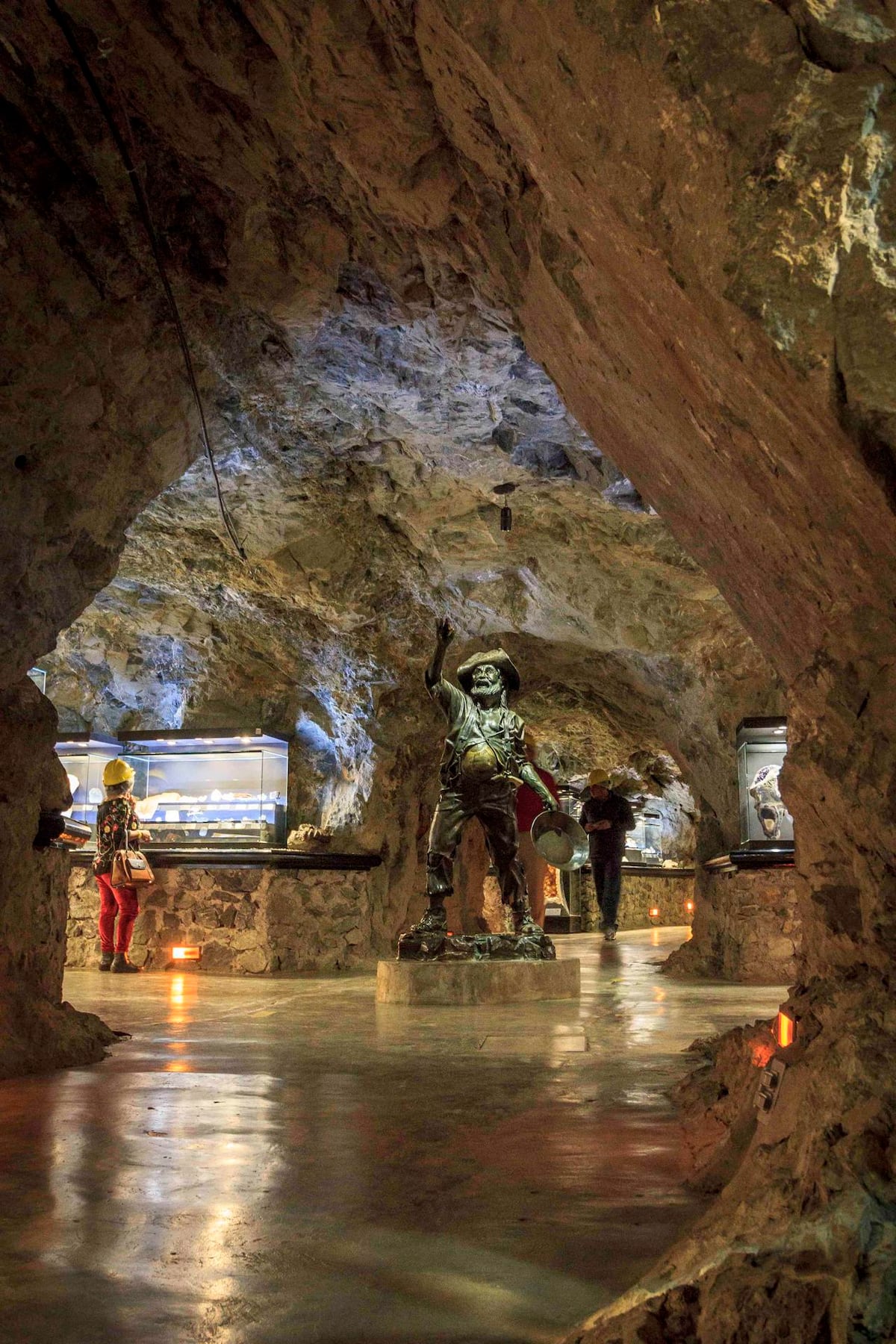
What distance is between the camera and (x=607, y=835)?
12797 mm

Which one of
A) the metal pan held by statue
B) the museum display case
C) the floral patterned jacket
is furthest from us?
the museum display case

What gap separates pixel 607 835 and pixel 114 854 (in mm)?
6125

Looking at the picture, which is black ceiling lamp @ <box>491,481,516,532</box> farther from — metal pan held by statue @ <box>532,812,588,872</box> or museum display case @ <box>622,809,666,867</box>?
museum display case @ <box>622,809,666,867</box>

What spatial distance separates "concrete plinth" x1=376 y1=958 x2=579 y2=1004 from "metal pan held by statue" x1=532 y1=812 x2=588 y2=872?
2.32 ft

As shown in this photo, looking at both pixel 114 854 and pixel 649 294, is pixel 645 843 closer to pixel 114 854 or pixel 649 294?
pixel 114 854

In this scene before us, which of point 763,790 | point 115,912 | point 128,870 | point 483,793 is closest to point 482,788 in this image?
point 483,793

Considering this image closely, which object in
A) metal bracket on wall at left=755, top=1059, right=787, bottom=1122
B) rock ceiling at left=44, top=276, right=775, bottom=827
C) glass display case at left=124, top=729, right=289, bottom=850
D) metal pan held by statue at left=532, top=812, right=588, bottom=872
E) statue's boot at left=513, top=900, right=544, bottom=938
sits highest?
rock ceiling at left=44, top=276, right=775, bottom=827

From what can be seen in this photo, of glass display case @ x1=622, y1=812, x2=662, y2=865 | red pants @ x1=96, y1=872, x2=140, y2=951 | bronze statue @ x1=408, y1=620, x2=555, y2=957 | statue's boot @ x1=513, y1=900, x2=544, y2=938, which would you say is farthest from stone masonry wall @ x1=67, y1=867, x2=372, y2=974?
glass display case @ x1=622, y1=812, x2=662, y2=865

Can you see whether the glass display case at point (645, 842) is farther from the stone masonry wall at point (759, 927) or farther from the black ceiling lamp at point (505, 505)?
the black ceiling lamp at point (505, 505)

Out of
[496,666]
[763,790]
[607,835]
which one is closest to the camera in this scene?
[496,666]

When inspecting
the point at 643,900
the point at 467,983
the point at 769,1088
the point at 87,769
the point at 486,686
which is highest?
the point at 486,686

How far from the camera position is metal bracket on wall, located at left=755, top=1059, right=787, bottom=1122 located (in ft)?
6.89

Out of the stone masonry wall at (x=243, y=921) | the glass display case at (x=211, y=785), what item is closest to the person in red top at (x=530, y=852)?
the stone masonry wall at (x=243, y=921)

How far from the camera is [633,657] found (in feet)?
32.6
